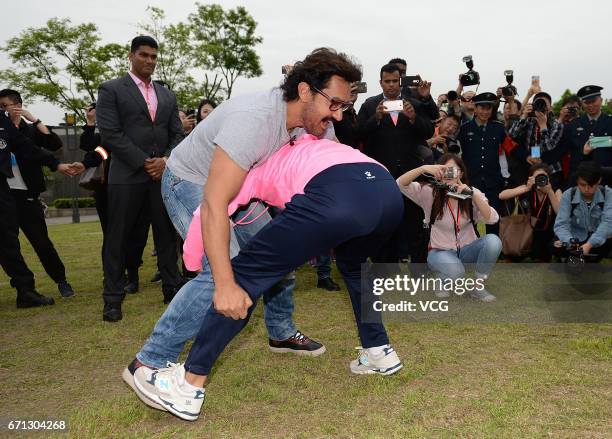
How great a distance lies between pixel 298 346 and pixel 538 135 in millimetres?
5168

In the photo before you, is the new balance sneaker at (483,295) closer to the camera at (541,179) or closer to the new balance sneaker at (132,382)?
the camera at (541,179)

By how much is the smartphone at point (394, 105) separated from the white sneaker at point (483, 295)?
2016 millimetres

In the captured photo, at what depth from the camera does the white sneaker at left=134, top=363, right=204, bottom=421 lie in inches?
109

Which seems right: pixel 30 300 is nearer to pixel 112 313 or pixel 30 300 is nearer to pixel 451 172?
pixel 112 313

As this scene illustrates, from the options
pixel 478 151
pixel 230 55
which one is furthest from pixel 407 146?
pixel 230 55

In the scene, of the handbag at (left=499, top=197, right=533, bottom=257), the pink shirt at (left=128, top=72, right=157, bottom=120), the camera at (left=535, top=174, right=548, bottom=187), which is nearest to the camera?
the pink shirt at (left=128, top=72, right=157, bottom=120)

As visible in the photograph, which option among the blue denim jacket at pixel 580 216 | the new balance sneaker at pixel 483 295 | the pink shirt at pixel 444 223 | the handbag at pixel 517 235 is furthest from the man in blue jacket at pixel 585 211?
the new balance sneaker at pixel 483 295

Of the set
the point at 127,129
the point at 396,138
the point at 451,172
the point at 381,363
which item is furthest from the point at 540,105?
the point at 381,363

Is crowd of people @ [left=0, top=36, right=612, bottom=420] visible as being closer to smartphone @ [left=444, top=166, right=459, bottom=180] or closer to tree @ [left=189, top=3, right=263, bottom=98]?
smartphone @ [left=444, top=166, right=459, bottom=180]

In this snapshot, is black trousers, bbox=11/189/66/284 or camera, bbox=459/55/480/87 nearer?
black trousers, bbox=11/189/66/284

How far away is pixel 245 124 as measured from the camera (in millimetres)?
2582

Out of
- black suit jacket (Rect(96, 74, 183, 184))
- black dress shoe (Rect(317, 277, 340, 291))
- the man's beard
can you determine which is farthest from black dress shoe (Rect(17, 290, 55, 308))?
the man's beard

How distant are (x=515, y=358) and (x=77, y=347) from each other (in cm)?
297

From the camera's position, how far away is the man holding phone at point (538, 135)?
757cm
